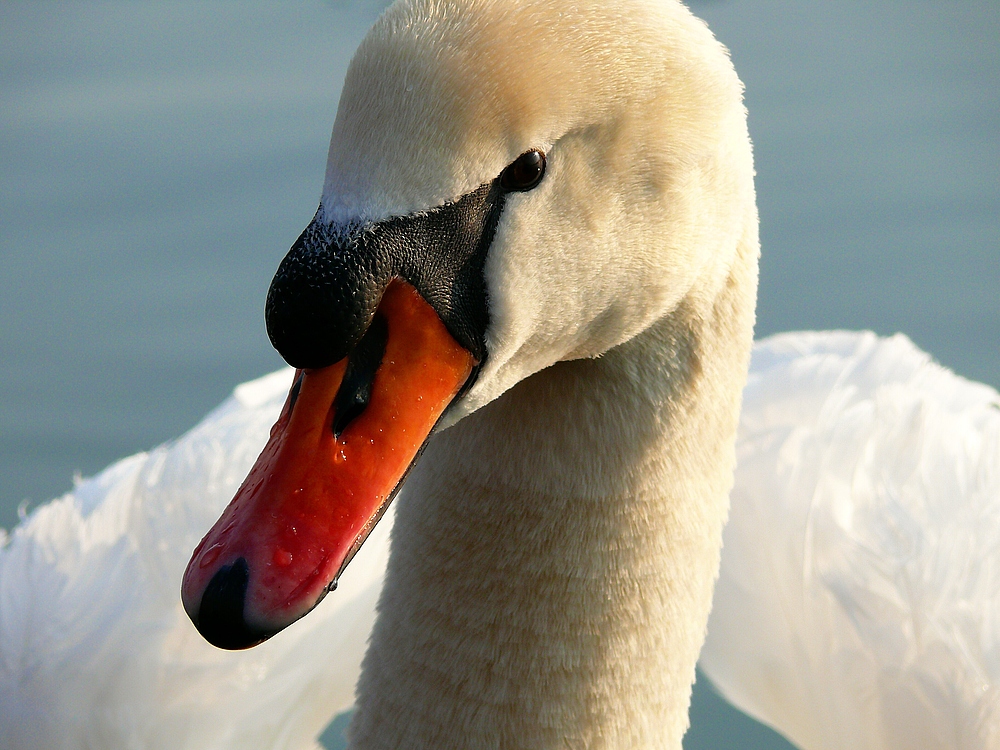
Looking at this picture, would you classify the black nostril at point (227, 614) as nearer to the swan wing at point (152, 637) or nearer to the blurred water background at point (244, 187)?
the swan wing at point (152, 637)

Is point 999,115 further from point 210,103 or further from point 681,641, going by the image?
point 681,641

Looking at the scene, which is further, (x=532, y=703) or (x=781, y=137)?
(x=781, y=137)

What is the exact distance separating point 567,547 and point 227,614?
415mm

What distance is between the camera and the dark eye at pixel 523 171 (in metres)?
0.98

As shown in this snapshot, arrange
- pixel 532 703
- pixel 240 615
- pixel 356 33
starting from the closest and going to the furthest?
pixel 240 615 < pixel 532 703 < pixel 356 33

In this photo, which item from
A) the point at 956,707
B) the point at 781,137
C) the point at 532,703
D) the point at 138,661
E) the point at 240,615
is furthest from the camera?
the point at 781,137

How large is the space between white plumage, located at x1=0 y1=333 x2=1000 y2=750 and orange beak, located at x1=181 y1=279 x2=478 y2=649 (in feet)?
4.30

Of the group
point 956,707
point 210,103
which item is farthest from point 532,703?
point 210,103

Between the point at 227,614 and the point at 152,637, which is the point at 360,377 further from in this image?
the point at 152,637

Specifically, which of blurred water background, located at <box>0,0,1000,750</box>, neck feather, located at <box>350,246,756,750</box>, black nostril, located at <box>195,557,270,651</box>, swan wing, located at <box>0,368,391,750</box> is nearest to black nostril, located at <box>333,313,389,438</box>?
black nostril, located at <box>195,557,270,651</box>

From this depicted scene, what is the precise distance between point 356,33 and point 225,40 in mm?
440

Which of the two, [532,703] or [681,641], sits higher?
[681,641]

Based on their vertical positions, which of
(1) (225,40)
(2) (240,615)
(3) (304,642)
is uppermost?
(1) (225,40)

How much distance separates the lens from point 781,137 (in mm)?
3717
